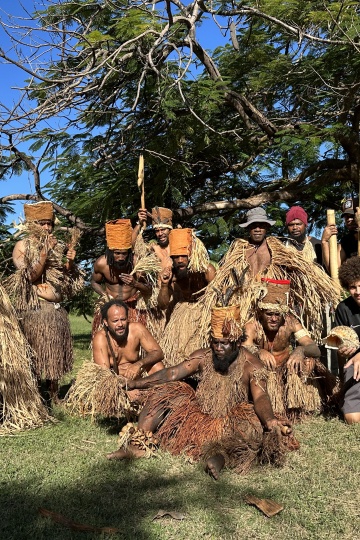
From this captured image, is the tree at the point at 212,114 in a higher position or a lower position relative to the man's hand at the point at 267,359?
higher

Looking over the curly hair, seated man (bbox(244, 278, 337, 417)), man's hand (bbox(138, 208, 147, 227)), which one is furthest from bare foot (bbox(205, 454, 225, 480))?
man's hand (bbox(138, 208, 147, 227))

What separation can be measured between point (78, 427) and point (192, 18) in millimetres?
4171

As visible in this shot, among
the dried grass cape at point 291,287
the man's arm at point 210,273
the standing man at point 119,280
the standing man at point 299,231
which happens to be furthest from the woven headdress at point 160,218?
the standing man at point 299,231

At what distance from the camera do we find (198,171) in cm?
757

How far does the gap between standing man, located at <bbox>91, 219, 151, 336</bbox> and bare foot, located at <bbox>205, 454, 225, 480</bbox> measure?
1816 mm

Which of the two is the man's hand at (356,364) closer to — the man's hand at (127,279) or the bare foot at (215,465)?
the bare foot at (215,465)

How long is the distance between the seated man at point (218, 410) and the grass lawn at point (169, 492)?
11 cm

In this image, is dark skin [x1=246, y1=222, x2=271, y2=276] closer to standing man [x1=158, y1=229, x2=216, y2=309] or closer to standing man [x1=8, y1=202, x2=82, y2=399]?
standing man [x1=158, y1=229, x2=216, y2=309]

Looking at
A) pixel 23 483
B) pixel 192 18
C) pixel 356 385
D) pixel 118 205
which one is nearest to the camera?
pixel 23 483

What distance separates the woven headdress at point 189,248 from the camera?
4.45m

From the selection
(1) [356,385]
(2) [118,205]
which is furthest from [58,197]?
(1) [356,385]

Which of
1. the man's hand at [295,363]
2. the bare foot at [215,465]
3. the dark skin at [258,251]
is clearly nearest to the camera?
the bare foot at [215,465]

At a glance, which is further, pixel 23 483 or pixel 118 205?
pixel 118 205

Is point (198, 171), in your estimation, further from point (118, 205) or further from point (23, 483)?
point (23, 483)
